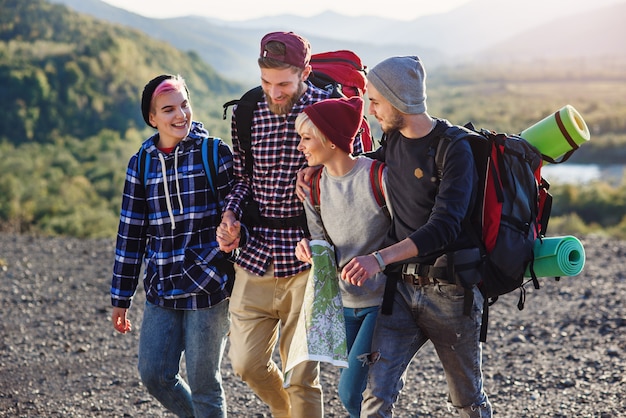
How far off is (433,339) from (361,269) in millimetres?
620

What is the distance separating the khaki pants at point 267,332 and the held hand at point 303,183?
16.1 inches


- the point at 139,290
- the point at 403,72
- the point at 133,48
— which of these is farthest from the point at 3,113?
the point at 403,72

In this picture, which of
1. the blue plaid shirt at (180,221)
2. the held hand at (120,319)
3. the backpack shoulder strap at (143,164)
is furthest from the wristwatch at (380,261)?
the held hand at (120,319)

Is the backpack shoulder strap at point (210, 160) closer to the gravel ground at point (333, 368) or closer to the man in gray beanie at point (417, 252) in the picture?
the man in gray beanie at point (417, 252)

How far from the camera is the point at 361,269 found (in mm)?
2852

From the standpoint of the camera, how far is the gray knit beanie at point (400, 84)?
302 cm

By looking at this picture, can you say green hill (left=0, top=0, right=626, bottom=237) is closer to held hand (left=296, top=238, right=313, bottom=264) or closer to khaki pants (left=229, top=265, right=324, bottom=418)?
khaki pants (left=229, top=265, right=324, bottom=418)

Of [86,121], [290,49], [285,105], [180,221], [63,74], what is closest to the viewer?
[290,49]

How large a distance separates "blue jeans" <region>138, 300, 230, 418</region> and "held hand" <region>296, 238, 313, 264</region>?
2.10 feet

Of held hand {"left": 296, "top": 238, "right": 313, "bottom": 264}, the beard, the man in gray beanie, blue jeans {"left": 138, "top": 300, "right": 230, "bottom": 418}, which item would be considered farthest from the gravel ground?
the beard

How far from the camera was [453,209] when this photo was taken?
289cm

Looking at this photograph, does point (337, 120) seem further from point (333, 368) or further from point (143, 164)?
point (333, 368)

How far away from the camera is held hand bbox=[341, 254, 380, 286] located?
112 inches

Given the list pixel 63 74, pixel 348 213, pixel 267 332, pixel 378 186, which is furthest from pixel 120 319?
pixel 63 74
